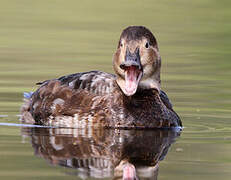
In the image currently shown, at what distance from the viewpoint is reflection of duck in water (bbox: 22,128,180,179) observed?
8.87m

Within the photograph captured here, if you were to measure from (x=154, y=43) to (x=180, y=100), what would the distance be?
2241 millimetres

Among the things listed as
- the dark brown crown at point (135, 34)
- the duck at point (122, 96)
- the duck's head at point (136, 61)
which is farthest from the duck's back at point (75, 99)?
the dark brown crown at point (135, 34)

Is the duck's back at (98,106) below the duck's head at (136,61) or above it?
below

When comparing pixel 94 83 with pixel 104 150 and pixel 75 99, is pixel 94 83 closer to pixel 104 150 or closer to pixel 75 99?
pixel 75 99

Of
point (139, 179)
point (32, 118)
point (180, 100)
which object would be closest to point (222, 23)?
point (180, 100)

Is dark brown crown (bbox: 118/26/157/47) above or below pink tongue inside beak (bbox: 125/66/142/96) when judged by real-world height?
above

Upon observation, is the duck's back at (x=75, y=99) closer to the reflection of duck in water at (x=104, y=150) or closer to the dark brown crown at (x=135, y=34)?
the reflection of duck in water at (x=104, y=150)

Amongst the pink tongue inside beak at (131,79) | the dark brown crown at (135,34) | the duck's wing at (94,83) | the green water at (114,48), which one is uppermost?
the dark brown crown at (135,34)

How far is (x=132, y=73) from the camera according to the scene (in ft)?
37.4

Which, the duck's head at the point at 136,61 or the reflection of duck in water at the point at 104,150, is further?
the duck's head at the point at 136,61

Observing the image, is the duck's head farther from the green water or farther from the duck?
the green water

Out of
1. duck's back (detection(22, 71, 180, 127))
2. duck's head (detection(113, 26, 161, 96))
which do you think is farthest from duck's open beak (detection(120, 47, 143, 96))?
duck's back (detection(22, 71, 180, 127))

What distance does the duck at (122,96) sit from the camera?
37.6 feet

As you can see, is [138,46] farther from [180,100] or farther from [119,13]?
[119,13]
